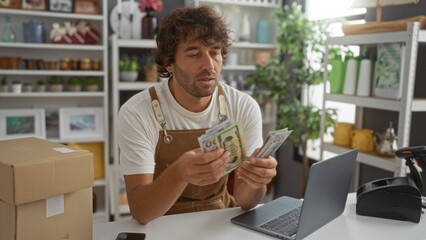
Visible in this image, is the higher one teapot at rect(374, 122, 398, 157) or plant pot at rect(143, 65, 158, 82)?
plant pot at rect(143, 65, 158, 82)

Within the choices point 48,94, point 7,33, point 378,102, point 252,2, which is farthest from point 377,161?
point 7,33

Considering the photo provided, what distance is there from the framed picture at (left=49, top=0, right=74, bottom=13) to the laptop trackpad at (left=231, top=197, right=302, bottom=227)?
2.46m

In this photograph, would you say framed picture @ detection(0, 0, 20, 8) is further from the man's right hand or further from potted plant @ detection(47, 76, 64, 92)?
the man's right hand

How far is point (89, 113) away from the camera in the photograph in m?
3.46

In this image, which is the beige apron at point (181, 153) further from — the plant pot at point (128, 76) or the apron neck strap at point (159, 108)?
the plant pot at point (128, 76)

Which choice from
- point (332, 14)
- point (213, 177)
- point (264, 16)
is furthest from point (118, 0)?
point (213, 177)

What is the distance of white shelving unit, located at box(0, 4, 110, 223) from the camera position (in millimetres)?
3180

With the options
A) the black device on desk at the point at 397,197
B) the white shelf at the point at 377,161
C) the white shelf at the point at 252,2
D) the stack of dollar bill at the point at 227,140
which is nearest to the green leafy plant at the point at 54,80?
the white shelf at the point at 252,2

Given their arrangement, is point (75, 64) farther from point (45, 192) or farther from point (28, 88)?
point (45, 192)

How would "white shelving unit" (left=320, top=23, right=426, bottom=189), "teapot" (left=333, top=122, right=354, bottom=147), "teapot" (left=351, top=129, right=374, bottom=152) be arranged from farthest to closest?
"teapot" (left=333, top=122, right=354, bottom=147) → "teapot" (left=351, top=129, right=374, bottom=152) → "white shelving unit" (left=320, top=23, right=426, bottom=189)

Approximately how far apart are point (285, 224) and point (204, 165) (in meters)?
0.38

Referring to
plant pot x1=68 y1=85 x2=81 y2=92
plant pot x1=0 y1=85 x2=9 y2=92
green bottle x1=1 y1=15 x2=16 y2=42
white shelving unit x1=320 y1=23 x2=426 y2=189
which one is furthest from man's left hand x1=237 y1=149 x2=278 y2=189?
green bottle x1=1 y1=15 x2=16 y2=42

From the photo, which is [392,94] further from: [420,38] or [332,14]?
[332,14]

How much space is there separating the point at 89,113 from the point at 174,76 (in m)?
1.90
